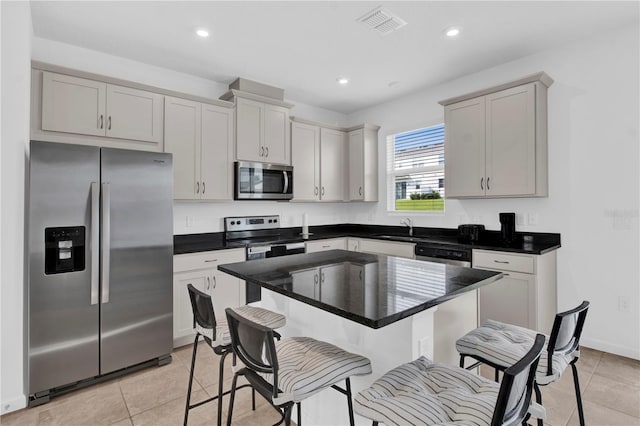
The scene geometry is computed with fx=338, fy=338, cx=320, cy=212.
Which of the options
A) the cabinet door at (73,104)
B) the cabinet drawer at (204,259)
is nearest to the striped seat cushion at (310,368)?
the cabinet drawer at (204,259)

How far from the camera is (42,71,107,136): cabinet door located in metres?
2.68

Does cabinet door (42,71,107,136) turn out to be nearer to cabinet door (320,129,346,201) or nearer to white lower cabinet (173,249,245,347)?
white lower cabinet (173,249,245,347)

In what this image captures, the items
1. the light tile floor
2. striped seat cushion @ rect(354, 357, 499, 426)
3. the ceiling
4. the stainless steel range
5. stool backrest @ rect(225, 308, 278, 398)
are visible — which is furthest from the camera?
the stainless steel range

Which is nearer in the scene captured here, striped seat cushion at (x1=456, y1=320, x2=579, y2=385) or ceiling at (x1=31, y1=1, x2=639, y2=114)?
striped seat cushion at (x1=456, y1=320, x2=579, y2=385)

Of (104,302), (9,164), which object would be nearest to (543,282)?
(104,302)

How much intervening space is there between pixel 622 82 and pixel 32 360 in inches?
195

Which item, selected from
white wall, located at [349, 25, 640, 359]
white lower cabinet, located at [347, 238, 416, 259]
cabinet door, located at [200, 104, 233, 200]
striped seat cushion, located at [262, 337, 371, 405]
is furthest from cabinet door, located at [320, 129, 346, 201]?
striped seat cushion, located at [262, 337, 371, 405]

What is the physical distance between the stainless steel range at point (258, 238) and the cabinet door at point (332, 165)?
2.64 feet

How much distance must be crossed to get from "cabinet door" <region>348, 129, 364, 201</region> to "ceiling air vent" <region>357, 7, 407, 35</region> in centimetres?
202

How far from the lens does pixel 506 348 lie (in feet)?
4.95

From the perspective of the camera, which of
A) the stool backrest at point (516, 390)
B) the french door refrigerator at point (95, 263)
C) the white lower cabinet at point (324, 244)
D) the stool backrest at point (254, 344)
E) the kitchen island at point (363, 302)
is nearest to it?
the stool backrest at point (516, 390)

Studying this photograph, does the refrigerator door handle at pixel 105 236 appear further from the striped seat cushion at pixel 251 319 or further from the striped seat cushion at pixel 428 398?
the striped seat cushion at pixel 428 398

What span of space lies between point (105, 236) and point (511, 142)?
357 cm

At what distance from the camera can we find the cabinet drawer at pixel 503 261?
113 inches
